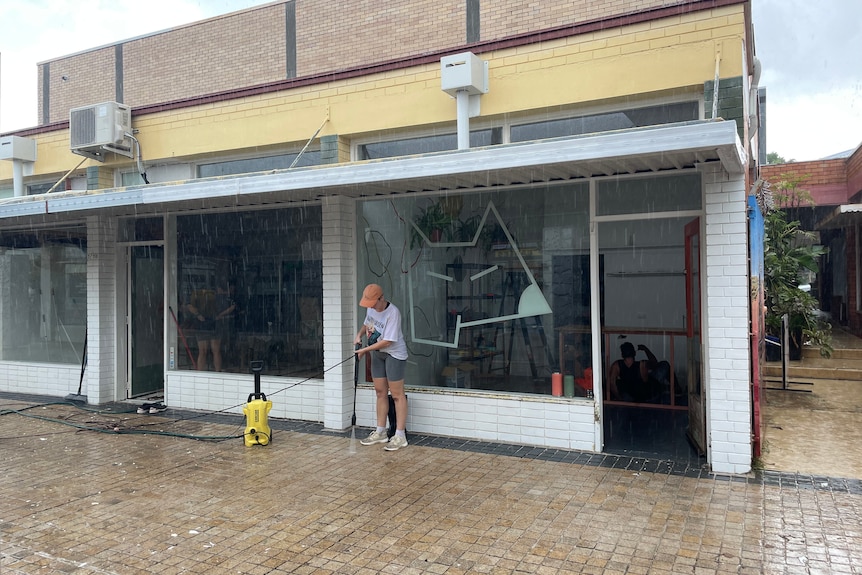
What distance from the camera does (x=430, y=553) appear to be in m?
4.27

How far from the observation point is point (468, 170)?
5711 millimetres

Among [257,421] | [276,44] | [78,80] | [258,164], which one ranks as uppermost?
[78,80]

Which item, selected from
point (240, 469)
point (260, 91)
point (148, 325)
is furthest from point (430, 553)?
point (148, 325)

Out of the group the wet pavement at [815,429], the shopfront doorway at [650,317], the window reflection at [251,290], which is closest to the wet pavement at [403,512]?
the wet pavement at [815,429]

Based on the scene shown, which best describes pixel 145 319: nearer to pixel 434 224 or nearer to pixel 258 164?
pixel 258 164

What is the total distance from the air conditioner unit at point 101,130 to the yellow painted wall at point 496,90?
238 mm

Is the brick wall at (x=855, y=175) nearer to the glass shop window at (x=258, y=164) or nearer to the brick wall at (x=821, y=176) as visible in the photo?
the brick wall at (x=821, y=176)

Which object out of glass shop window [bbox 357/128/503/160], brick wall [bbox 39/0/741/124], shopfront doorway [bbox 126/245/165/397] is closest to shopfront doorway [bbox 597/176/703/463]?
glass shop window [bbox 357/128/503/160]

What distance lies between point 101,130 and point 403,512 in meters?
7.31

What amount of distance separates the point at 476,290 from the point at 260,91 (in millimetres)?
3936

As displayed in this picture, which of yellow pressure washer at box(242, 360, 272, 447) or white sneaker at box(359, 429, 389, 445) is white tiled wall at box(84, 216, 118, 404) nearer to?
yellow pressure washer at box(242, 360, 272, 447)

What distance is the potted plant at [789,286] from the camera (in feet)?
35.4

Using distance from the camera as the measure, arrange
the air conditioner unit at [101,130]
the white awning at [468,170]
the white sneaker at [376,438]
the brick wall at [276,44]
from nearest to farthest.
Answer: the white awning at [468,170], the white sneaker at [376,438], the air conditioner unit at [101,130], the brick wall at [276,44]

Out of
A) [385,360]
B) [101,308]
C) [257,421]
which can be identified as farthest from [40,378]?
[385,360]
